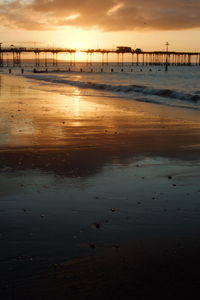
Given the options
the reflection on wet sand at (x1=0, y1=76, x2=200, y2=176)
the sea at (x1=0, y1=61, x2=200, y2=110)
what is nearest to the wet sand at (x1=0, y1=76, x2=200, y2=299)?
the reflection on wet sand at (x1=0, y1=76, x2=200, y2=176)

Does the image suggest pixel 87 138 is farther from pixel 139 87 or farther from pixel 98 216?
pixel 139 87

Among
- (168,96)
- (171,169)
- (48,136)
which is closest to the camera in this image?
(171,169)

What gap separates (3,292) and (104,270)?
41.8 inches

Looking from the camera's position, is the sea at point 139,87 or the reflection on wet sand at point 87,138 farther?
the sea at point 139,87

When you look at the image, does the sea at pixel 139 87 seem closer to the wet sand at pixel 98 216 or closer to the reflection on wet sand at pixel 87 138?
the reflection on wet sand at pixel 87 138

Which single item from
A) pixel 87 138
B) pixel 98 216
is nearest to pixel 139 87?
pixel 87 138

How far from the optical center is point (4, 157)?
30.0 feet

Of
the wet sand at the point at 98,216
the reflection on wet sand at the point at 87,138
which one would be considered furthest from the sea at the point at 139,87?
the wet sand at the point at 98,216

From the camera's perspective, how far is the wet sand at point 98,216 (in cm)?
404

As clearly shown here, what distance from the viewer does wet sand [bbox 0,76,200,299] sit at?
404 cm

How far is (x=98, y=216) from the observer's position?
573 cm

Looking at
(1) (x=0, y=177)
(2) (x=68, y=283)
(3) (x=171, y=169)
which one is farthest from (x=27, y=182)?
(2) (x=68, y=283)

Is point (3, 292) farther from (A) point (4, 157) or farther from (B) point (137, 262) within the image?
(A) point (4, 157)

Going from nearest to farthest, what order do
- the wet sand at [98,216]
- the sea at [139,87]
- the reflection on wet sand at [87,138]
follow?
the wet sand at [98,216] → the reflection on wet sand at [87,138] → the sea at [139,87]
